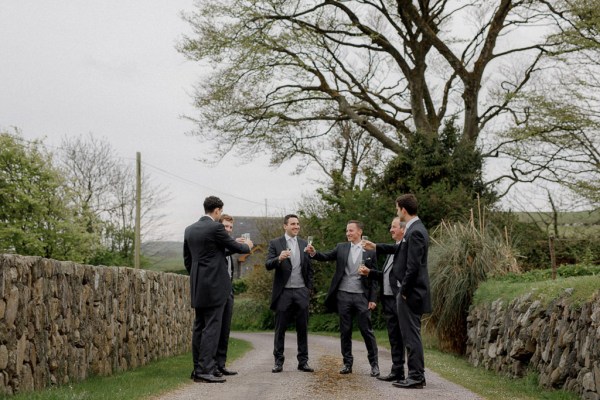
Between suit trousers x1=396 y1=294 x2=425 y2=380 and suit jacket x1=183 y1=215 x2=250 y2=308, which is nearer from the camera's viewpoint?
suit trousers x1=396 y1=294 x2=425 y2=380

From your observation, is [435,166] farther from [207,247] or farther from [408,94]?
[207,247]

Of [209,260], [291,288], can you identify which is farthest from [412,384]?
[209,260]

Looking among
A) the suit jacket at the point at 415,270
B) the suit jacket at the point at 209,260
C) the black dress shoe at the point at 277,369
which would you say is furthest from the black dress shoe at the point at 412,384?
the suit jacket at the point at 209,260

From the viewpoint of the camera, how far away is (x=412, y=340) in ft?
27.2

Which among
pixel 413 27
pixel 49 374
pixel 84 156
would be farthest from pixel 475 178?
pixel 84 156

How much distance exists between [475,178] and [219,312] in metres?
16.6

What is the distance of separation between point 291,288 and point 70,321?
9.24 ft

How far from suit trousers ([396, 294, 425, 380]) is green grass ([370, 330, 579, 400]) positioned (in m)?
0.69

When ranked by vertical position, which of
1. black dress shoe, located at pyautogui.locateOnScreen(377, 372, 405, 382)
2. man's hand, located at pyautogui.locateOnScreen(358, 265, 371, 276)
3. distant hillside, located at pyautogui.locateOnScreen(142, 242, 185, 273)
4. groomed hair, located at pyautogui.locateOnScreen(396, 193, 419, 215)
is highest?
distant hillside, located at pyautogui.locateOnScreen(142, 242, 185, 273)

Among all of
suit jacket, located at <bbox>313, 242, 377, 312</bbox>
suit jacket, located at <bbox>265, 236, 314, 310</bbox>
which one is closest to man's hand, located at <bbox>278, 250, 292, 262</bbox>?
suit jacket, located at <bbox>265, 236, 314, 310</bbox>

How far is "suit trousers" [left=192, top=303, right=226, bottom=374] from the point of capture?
28.6 feet

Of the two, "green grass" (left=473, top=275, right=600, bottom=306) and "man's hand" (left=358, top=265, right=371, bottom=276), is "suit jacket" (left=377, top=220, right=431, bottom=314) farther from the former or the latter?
"green grass" (left=473, top=275, right=600, bottom=306)

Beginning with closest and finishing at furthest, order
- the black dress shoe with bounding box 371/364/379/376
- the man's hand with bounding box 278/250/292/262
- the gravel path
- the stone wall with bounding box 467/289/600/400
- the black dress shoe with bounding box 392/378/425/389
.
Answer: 1. the stone wall with bounding box 467/289/600/400
2. the gravel path
3. the black dress shoe with bounding box 392/378/425/389
4. the man's hand with bounding box 278/250/292/262
5. the black dress shoe with bounding box 371/364/379/376

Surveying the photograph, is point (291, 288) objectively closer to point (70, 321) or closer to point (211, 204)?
point (211, 204)
